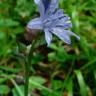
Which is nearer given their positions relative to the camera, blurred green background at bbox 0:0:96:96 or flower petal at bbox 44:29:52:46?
flower petal at bbox 44:29:52:46

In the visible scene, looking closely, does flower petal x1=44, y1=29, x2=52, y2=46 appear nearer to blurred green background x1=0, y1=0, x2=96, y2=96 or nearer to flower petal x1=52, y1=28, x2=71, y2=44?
flower petal x1=52, y1=28, x2=71, y2=44

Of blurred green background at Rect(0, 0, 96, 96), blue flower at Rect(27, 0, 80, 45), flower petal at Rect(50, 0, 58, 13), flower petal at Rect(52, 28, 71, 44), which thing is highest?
flower petal at Rect(50, 0, 58, 13)

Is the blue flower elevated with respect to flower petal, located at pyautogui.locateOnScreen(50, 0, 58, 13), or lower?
lower

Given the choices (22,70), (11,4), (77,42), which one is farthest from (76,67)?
(11,4)

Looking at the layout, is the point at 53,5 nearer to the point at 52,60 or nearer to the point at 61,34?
the point at 61,34

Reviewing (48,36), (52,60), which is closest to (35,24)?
(48,36)

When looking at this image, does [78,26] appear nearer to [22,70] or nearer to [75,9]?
[75,9]

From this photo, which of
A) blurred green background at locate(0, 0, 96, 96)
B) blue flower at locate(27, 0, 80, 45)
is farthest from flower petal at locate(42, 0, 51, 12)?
blurred green background at locate(0, 0, 96, 96)
